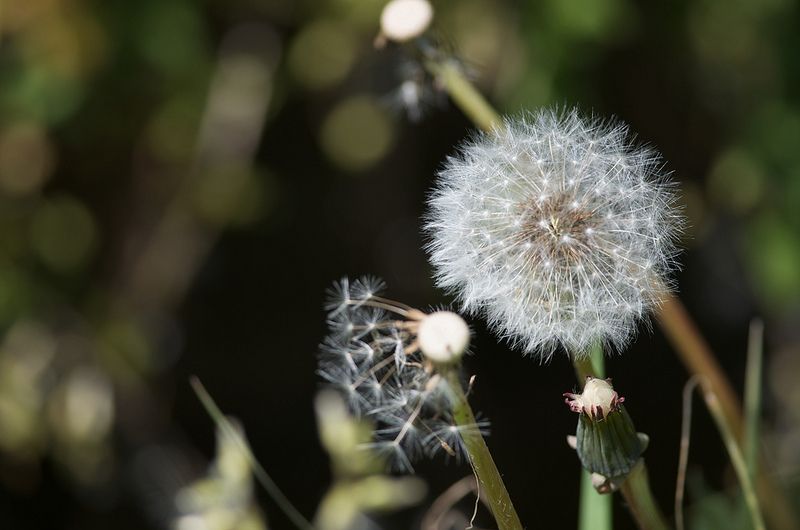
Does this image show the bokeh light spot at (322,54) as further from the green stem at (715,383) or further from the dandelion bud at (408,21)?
the green stem at (715,383)

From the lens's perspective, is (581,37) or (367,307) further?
(581,37)

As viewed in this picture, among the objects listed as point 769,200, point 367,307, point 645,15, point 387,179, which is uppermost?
point 645,15

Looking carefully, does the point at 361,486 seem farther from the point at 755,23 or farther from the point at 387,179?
the point at 755,23

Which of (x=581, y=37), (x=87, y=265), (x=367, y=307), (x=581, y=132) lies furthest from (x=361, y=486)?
(x=87, y=265)

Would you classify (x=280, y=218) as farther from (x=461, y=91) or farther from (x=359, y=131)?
(x=461, y=91)

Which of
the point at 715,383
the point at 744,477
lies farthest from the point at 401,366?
the point at 715,383

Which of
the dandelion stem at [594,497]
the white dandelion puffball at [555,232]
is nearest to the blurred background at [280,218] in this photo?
the white dandelion puffball at [555,232]

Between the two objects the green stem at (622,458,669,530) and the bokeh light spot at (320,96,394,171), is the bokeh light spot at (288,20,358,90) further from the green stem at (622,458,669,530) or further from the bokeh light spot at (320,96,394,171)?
the green stem at (622,458,669,530)

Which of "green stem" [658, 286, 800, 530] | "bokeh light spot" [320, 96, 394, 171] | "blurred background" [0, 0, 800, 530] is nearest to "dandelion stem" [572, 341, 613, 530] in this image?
"green stem" [658, 286, 800, 530]
